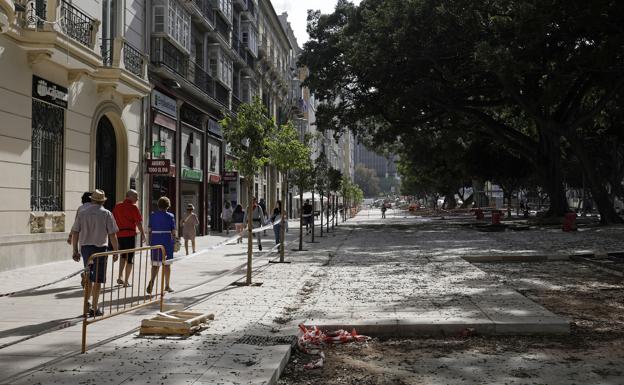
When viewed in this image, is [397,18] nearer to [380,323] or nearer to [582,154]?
[582,154]

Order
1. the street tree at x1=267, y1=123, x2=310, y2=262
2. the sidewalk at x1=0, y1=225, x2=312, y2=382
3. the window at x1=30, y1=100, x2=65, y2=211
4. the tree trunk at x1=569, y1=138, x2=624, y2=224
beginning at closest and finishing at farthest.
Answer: the sidewalk at x1=0, y1=225, x2=312, y2=382
the window at x1=30, y1=100, x2=65, y2=211
the street tree at x1=267, y1=123, x2=310, y2=262
the tree trunk at x1=569, y1=138, x2=624, y2=224

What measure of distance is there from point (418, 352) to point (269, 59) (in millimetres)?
38920

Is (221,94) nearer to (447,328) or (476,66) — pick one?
(476,66)

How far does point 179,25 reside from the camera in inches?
890

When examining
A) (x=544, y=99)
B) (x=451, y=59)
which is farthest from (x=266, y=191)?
(x=544, y=99)

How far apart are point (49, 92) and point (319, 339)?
10.8 m

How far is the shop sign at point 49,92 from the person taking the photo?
45.3ft

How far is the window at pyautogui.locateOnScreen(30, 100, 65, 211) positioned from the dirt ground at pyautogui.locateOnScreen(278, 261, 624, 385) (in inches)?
411

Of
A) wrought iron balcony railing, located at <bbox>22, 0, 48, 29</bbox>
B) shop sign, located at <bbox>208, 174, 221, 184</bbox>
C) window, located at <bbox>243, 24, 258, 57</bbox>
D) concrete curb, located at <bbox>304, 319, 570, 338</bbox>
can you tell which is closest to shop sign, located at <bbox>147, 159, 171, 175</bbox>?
wrought iron balcony railing, located at <bbox>22, 0, 48, 29</bbox>

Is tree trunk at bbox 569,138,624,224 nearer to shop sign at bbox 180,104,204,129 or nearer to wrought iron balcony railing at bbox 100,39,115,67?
shop sign at bbox 180,104,204,129

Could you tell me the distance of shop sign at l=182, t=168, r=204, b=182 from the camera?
24627mm

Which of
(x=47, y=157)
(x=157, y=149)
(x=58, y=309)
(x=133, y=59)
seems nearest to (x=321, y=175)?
(x=157, y=149)

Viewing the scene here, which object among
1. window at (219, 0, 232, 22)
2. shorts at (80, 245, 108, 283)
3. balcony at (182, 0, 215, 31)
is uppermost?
window at (219, 0, 232, 22)

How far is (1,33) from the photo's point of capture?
12211 millimetres
